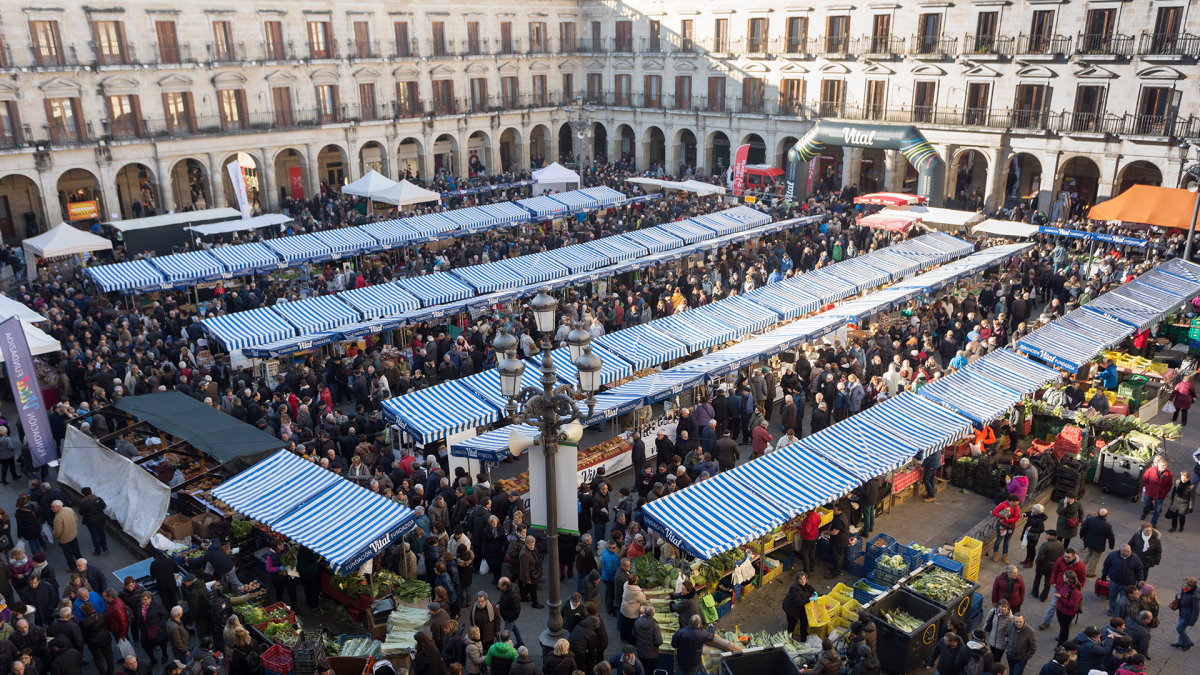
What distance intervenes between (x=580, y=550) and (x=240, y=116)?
2880cm

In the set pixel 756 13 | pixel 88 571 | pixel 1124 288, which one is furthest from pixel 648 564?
pixel 756 13

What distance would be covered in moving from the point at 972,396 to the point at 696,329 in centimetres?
529

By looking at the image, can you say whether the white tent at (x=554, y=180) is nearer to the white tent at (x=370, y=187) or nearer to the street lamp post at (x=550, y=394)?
the white tent at (x=370, y=187)

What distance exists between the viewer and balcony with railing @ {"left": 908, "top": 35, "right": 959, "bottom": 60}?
32031 millimetres

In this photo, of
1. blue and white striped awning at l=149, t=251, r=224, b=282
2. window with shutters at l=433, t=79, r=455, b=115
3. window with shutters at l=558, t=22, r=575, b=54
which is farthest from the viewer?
window with shutters at l=558, t=22, r=575, b=54

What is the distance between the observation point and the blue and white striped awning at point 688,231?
25438mm

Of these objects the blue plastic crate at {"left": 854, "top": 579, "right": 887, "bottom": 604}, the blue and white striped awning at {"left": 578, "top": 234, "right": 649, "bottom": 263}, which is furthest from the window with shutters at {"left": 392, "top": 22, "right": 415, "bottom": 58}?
the blue plastic crate at {"left": 854, "top": 579, "right": 887, "bottom": 604}

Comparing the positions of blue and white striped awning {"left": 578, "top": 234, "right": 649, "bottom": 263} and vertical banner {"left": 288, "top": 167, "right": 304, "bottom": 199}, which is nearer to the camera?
blue and white striped awning {"left": 578, "top": 234, "right": 649, "bottom": 263}

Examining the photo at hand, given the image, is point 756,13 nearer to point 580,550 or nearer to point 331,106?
point 331,106

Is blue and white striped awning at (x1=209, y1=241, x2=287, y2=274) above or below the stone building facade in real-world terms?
below

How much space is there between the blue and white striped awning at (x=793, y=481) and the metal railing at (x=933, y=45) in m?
25.1

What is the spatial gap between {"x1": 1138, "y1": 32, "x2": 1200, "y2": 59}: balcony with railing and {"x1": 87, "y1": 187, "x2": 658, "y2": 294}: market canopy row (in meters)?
17.2

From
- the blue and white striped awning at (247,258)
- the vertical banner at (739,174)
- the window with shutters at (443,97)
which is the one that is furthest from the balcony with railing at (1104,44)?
the blue and white striped awning at (247,258)

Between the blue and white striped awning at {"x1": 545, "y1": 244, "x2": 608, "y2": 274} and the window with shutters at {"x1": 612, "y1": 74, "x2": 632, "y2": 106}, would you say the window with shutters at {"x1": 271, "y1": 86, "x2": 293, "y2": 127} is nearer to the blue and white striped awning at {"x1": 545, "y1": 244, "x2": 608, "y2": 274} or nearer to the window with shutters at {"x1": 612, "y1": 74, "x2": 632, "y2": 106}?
the window with shutters at {"x1": 612, "y1": 74, "x2": 632, "y2": 106}
